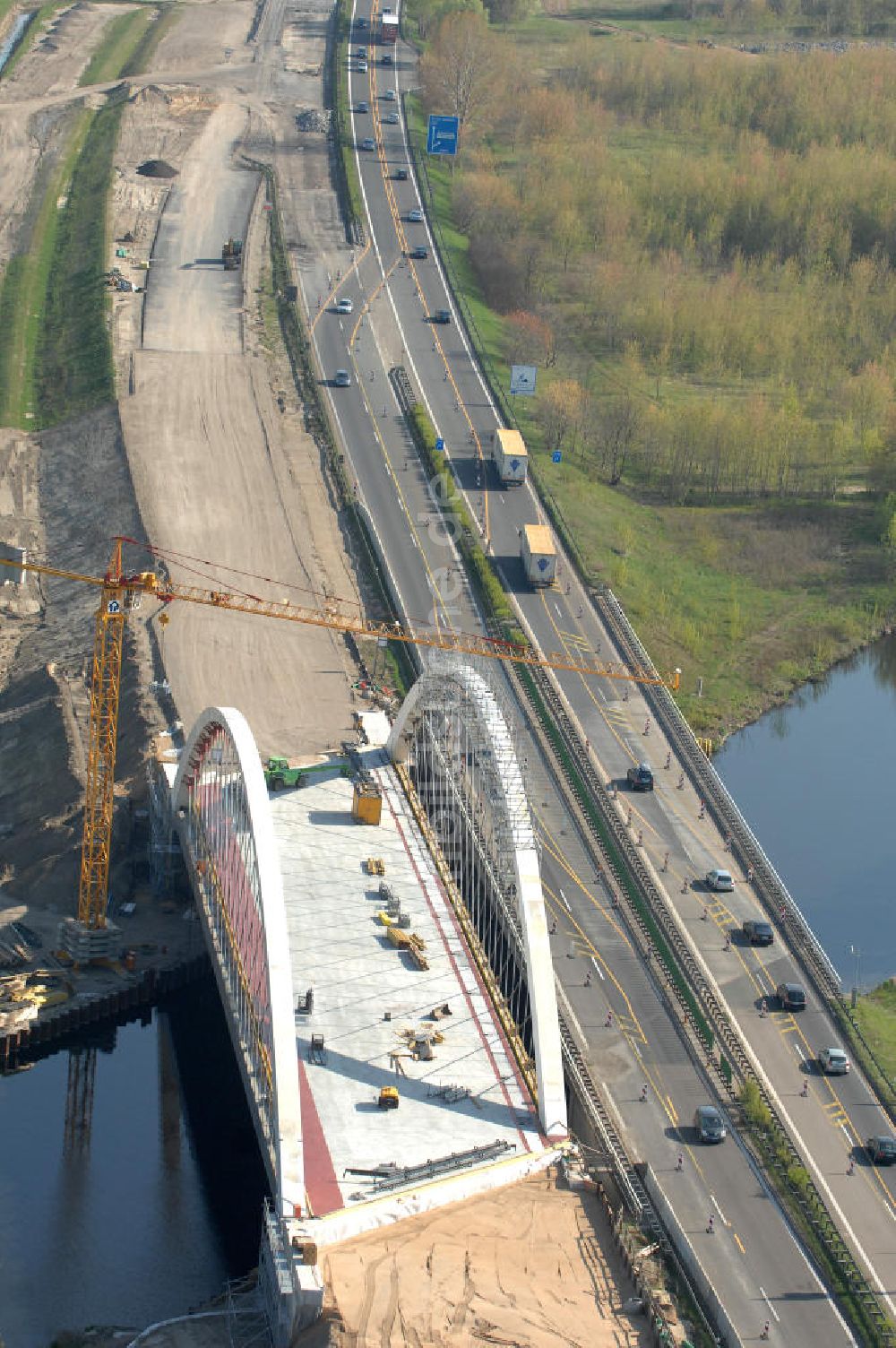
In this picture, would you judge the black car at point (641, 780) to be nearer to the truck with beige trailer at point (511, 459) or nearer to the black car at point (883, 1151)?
the black car at point (883, 1151)

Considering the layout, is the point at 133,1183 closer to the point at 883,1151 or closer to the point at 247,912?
the point at 247,912

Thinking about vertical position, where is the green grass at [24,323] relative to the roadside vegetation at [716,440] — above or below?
above

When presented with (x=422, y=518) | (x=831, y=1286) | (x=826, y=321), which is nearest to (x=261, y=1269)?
(x=831, y=1286)

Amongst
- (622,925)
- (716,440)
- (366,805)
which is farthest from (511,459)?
(622,925)

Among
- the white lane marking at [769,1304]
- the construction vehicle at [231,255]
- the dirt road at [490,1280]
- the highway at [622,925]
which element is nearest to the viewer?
the dirt road at [490,1280]

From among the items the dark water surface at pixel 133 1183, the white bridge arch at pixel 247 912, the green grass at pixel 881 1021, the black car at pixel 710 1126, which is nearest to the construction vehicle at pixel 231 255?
the white bridge arch at pixel 247 912

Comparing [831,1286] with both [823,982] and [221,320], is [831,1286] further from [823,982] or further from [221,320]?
[221,320]

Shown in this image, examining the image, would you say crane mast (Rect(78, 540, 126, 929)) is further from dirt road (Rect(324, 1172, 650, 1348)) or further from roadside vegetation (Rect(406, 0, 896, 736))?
roadside vegetation (Rect(406, 0, 896, 736))

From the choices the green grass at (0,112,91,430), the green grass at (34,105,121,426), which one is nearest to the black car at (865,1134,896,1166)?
the green grass at (34,105,121,426)
